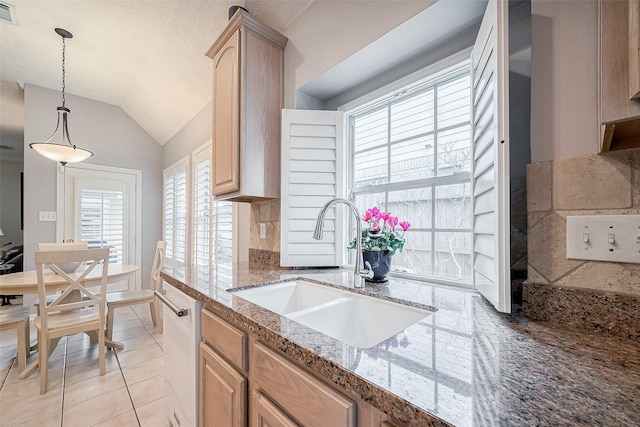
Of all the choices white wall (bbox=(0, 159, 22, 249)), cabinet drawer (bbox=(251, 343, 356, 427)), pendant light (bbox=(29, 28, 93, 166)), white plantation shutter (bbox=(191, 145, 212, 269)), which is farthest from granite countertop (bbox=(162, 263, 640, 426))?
white wall (bbox=(0, 159, 22, 249))

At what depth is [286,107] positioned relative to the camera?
6.22ft

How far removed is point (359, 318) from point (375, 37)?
1304 mm

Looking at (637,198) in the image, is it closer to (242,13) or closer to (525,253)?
(525,253)

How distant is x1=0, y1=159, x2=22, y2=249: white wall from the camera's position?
6027mm

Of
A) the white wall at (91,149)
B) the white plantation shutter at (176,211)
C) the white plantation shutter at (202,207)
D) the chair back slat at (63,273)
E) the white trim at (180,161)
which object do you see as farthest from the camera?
the white plantation shutter at (176,211)

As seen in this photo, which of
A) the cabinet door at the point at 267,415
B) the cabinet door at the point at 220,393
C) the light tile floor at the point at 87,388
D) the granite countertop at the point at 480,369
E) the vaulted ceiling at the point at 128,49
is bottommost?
the light tile floor at the point at 87,388

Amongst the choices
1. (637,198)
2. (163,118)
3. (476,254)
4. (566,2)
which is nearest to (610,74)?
(637,198)

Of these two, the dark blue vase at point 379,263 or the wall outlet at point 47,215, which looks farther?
the wall outlet at point 47,215

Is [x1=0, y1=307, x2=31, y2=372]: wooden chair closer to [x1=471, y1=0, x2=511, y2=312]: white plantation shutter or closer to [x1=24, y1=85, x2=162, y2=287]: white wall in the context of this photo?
[x1=24, y1=85, x2=162, y2=287]: white wall

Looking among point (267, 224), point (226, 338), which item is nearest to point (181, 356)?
point (226, 338)

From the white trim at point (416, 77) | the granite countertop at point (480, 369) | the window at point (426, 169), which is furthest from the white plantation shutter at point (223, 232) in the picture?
the granite countertop at point (480, 369)

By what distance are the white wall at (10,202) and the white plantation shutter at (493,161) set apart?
8885mm

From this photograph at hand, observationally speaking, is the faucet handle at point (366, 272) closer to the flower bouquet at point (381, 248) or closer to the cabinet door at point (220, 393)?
the flower bouquet at point (381, 248)

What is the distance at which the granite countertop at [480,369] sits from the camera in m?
0.40
